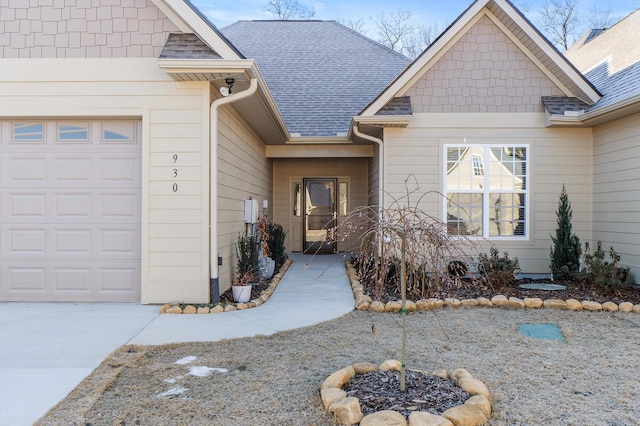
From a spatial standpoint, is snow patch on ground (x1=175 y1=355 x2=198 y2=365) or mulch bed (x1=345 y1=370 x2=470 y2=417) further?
snow patch on ground (x1=175 y1=355 x2=198 y2=365)

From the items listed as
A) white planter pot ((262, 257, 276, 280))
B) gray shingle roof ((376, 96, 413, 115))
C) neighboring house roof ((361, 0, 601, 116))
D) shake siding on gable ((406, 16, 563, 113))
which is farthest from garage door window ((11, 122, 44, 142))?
shake siding on gable ((406, 16, 563, 113))

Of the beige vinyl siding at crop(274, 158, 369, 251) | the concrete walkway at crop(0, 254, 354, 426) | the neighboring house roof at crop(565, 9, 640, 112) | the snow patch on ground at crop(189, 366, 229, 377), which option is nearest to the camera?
the concrete walkway at crop(0, 254, 354, 426)

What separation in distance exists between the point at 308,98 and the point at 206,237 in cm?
661

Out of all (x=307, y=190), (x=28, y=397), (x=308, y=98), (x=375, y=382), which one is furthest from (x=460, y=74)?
(x=28, y=397)

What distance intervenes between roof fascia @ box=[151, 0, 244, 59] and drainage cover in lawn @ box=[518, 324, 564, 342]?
178 inches

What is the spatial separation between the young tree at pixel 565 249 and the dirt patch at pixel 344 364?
2.13 meters

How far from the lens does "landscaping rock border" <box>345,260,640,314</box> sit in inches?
227

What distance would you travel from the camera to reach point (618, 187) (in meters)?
7.13

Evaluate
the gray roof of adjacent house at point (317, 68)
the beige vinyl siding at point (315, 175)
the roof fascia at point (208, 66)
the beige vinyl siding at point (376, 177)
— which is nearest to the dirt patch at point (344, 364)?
the roof fascia at point (208, 66)

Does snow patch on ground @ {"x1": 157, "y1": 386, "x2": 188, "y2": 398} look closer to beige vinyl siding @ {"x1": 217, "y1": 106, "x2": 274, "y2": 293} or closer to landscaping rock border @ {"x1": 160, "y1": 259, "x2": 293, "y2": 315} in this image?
landscaping rock border @ {"x1": 160, "y1": 259, "x2": 293, "y2": 315}

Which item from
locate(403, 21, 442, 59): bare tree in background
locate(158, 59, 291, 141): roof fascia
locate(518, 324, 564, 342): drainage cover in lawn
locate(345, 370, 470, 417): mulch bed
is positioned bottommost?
locate(518, 324, 564, 342): drainage cover in lawn

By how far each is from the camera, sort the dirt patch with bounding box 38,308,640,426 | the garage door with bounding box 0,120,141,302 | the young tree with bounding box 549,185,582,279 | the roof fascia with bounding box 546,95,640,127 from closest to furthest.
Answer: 1. the dirt patch with bounding box 38,308,640,426
2. the garage door with bounding box 0,120,141,302
3. the roof fascia with bounding box 546,95,640,127
4. the young tree with bounding box 549,185,582,279

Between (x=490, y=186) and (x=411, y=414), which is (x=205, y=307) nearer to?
(x=411, y=414)

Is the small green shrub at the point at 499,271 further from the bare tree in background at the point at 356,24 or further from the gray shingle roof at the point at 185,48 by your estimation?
the bare tree in background at the point at 356,24
